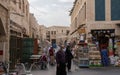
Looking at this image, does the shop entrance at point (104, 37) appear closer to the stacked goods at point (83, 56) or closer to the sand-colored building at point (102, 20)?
the sand-colored building at point (102, 20)

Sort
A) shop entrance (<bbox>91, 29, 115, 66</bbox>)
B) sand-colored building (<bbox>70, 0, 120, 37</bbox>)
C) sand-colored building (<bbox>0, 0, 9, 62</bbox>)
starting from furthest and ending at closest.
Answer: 1. sand-colored building (<bbox>70, 0, 120, 37</bbox>)
2. shop entrance (<bbox>91, 29, 115, 66</bbox>)
3. sand-colored building (<bbox>0, 0, 9, 62</bbox>)

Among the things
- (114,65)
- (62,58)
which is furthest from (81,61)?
(62,58)

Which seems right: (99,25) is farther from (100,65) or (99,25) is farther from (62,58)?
(62,58)

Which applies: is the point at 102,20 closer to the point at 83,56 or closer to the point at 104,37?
the point at 104,37

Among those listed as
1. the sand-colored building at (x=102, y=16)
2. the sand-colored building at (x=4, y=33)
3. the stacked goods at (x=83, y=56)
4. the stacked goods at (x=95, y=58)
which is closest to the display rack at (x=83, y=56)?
the stacked goods at (x=83, y=56)

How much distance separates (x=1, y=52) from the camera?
2205 cm

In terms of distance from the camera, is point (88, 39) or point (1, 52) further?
point (88, 39)

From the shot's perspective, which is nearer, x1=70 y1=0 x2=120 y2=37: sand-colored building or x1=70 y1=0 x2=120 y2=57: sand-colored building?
x1=70 y1=0 x2=120 y2=57: sand-colored building

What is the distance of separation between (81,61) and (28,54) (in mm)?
5302

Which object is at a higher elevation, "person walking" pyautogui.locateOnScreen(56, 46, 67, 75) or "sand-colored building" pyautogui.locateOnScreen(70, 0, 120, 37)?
"sand-colored building" pyautogui.locateOnScreen(70, 0, 120, 37)

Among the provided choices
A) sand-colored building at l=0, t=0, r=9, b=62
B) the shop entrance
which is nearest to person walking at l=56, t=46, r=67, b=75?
sand-colored building at l=0, t=0, r=9, b=62

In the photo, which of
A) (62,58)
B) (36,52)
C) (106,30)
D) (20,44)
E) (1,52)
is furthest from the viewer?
(106,30)

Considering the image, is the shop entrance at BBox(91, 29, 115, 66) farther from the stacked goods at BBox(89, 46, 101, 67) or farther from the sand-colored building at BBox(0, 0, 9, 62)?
the sand-colored building at BBox(0, 0, 9, 62)

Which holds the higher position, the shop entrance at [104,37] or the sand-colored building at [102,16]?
the sand-colored building at [102,16]
